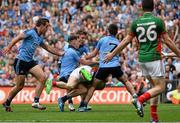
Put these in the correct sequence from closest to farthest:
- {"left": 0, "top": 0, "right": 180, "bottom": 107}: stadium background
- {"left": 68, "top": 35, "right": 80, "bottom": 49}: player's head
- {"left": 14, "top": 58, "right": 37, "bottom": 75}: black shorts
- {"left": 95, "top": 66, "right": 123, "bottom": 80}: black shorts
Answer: {"left": 95, "top": 66, "right": 123, "bottom": 80}: black shorts, {"left": 14, "top": 58, "right": 37, "bottom": 75}: black shorts, {"left": 68, "top": 35, "right": 80, "bottom": 49}: player's head, {"left": 0, "top": 0, "right": 180, "bottom": 107}: stadium background

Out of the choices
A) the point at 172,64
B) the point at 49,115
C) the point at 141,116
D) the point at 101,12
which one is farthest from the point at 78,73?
the point at 101,12

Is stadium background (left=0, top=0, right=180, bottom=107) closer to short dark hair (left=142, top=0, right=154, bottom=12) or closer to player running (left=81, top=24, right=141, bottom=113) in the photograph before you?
player running (left=81, top=24, right=141, bottom=113)

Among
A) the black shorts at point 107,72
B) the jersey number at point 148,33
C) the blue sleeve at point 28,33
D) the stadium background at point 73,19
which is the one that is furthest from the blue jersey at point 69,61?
the stadium background at point 73,19

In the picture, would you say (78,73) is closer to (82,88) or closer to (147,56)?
(82,88)

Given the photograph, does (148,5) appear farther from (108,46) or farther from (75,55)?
(75,55)

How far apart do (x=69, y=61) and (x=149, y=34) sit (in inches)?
236

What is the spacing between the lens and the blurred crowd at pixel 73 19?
32.2 metres

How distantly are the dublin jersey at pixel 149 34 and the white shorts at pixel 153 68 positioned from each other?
8 centimetres

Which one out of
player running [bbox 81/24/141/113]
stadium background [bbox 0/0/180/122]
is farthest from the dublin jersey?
stadium background [bbox 0/0/180/122]

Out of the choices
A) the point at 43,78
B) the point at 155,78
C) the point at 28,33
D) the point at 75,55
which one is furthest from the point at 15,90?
the point at 155,78

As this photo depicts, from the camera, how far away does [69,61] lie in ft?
68.7

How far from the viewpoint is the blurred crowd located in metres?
32.2

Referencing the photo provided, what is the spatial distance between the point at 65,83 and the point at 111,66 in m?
1.51

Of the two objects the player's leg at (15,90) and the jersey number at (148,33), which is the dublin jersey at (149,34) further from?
the player's leg at (15,90)
